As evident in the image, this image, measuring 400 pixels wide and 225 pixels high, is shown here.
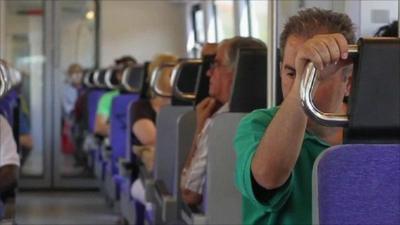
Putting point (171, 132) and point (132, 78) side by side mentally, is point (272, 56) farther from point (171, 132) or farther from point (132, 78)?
point (132, 78)

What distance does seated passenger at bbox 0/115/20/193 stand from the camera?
11.3 feet

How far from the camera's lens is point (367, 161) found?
4.81 ft

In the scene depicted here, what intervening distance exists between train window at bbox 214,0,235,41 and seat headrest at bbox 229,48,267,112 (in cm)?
419

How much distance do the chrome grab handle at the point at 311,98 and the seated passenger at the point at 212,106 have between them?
1.82 meters

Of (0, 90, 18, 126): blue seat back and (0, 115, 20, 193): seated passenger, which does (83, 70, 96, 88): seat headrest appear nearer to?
(0, 90, 18, 126): blue seat back

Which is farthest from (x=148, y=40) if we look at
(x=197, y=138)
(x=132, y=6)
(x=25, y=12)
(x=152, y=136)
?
(x=197, y=138)

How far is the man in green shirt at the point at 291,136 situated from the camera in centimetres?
161

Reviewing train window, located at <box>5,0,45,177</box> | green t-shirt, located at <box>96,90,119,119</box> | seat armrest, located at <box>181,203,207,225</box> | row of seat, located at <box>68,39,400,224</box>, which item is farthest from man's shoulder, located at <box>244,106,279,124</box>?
train window, located at <box>5,0,45,177</box>

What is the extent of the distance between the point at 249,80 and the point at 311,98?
6.02ft

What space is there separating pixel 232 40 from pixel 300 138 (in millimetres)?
1789

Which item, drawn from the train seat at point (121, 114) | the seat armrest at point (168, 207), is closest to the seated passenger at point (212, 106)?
the seat armrest at point (168, 207)

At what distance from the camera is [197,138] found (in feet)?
11.6

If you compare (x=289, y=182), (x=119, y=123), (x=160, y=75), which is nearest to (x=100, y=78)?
(x=119, y=123)

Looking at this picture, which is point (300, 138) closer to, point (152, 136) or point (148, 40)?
point (152, 136)
